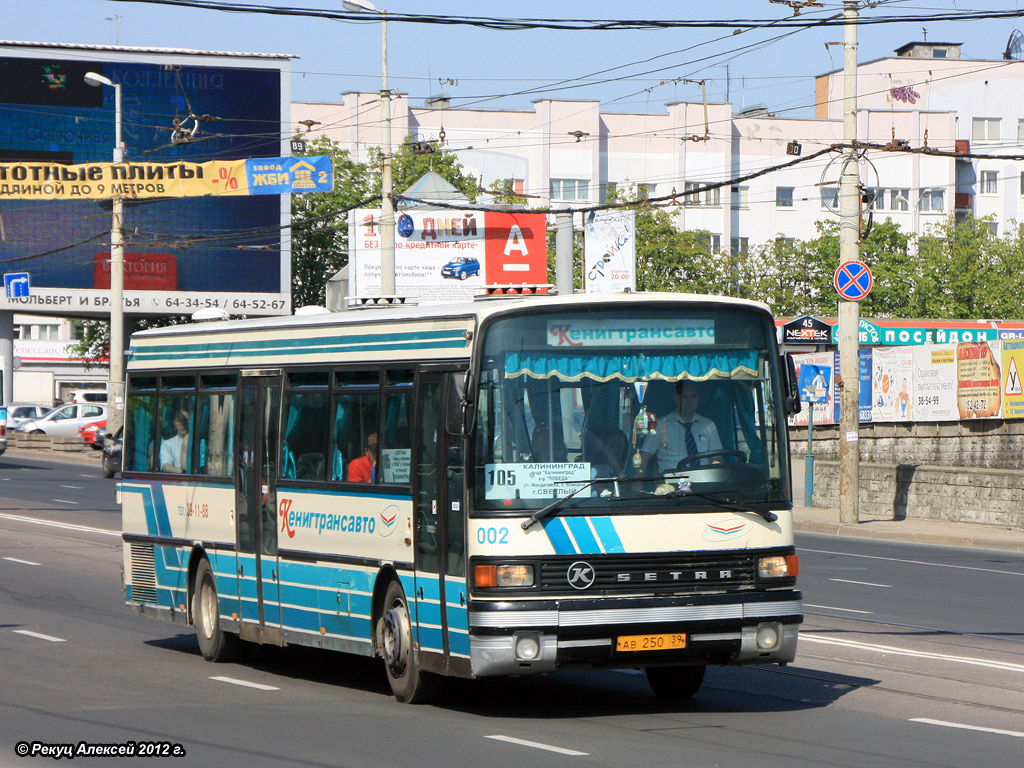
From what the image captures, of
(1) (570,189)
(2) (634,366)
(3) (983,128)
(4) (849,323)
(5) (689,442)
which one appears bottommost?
(5) (689,442)

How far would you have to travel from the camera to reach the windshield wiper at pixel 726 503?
32.4ft

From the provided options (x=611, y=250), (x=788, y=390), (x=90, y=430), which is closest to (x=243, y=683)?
(x=788, y=390)

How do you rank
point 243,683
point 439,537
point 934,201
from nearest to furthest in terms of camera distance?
1. point 439,537
2. point 243,683
3. point 934,201

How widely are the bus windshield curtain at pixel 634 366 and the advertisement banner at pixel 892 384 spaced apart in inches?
1167

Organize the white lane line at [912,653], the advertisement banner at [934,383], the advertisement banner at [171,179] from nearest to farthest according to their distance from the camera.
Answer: the white lane line at [912,653] → the advertisement banner at [934,383] → the advertisement banner at [171,179]

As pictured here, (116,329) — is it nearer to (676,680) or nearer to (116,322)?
(116,322)

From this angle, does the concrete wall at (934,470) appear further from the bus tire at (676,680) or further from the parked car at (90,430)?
the parked car at (90,430)

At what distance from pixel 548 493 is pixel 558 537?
28 centimetres

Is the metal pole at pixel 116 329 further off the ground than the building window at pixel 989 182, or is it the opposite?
the building window at pixel 989 182

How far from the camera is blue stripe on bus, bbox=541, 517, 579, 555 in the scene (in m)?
9.55

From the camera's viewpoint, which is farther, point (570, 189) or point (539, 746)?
point (570, 189)

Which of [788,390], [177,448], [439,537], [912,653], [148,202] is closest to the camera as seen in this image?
[439,537]

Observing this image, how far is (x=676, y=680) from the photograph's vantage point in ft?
35.4

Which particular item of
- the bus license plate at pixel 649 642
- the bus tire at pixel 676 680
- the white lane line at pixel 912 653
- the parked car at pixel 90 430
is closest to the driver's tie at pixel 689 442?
the bus license plate at pixel 649 642
